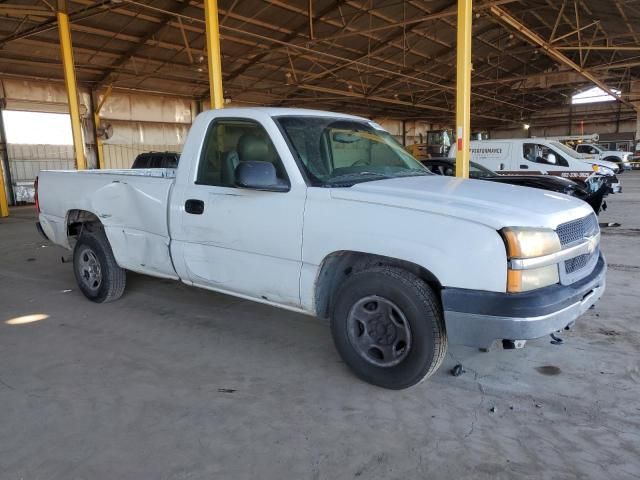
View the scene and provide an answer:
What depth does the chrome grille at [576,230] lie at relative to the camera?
2795 millimetres

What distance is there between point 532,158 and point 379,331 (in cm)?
1159

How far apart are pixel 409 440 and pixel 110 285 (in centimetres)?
355

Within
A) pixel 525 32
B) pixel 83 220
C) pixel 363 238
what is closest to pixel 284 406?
pixel 363 238

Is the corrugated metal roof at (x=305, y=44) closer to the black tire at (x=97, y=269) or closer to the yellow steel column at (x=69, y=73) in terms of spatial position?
the yellow steel column at (x=69, y=73)

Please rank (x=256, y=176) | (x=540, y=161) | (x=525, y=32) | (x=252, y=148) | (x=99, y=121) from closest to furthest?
1. (x=256, y=176)
2. (x=252, y=148)
3. (x=540, y=161)
4. (x=525, y=32)
5. (x=99, y=121)

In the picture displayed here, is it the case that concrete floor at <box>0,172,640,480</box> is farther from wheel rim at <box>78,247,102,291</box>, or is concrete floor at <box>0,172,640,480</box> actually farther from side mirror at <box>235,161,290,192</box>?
side mirror at <box>235,161,290,192</box>

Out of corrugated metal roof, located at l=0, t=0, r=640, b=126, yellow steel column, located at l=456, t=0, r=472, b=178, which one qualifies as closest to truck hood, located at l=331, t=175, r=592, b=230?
yellow steel column, located at l=456, t=0, r=472, b=178

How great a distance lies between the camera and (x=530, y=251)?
2.54m

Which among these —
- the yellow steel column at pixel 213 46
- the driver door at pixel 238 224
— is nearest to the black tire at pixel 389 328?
the driver door at pixel 238 224

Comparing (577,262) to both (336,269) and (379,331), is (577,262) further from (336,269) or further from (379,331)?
(336,269)

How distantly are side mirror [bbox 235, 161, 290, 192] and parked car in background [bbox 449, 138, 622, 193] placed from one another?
11.1 metres

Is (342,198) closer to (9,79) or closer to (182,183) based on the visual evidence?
(182,183)

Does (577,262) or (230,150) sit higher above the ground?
(230,150)

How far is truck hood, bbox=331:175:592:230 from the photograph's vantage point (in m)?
2.62
